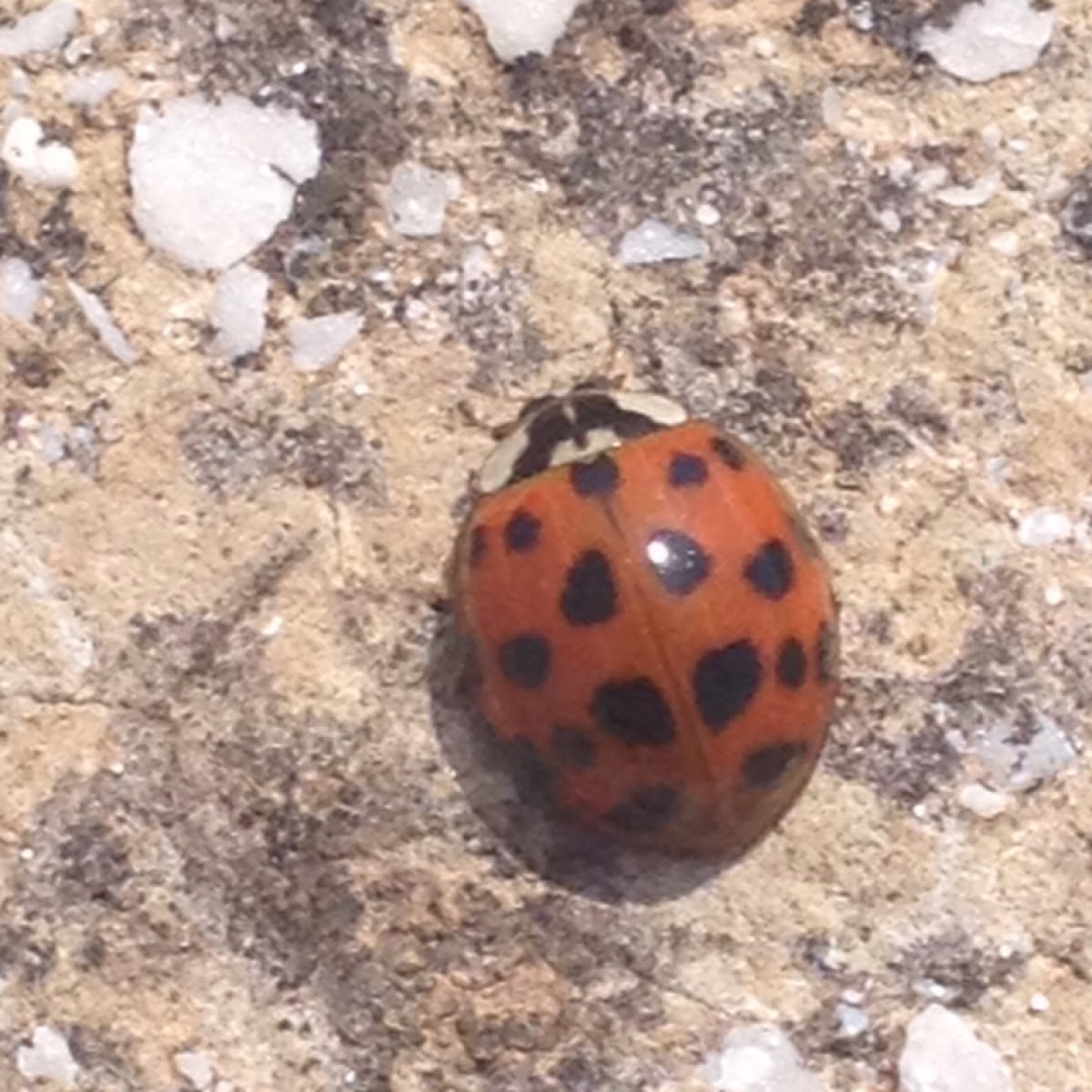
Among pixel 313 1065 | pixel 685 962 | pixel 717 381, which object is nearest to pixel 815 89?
pixel 717 381

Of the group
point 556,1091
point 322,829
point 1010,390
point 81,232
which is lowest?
point 556,1091

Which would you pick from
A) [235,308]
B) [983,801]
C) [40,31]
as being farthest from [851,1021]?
[40,31]

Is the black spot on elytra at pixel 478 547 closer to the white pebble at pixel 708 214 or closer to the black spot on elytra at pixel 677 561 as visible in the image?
the black spot on elytra at pixel 677 561

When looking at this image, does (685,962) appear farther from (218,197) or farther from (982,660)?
(218,197)

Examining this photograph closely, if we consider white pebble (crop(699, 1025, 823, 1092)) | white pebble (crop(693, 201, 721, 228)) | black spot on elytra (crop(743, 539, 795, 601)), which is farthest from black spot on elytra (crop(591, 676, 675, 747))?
white pebble (crop(693, 201, 721, 228))

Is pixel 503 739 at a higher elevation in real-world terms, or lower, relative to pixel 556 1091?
higher

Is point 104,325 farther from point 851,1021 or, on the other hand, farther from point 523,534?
point 851,1021

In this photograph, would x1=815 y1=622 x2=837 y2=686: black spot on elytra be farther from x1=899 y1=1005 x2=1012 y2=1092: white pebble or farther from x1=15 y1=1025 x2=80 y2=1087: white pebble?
x1=15 y1=1025 x2=80 y2=1087: white pebble
